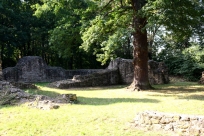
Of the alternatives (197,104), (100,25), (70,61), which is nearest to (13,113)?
(197,104)

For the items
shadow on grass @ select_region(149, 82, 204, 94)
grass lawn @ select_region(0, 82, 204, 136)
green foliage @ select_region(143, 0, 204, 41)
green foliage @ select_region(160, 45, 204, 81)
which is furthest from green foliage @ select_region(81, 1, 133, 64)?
green foliage @ select_region(160, 45, 204, 81)

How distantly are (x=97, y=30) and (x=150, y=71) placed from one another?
Result: 278 inches

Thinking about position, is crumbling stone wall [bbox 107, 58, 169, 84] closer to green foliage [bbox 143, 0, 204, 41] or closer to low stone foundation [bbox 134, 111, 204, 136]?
green foliage [bbox 143, 0, 204, 41]

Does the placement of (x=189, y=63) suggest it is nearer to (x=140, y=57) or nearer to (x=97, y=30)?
(x=140, y=57)

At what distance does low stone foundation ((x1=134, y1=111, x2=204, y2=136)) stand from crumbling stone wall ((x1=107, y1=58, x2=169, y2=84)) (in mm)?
12718

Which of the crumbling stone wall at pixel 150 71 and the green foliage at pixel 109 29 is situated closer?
the green foliage at pixel 109 29

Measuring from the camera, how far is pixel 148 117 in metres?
6.27

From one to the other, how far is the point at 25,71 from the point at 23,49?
8.49 meters

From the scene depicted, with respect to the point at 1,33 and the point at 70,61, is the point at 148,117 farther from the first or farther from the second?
the point at 70,61

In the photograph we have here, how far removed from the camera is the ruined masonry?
18019mm

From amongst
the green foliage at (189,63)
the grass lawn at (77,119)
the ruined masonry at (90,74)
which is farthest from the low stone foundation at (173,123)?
the green foliage at (189,63)

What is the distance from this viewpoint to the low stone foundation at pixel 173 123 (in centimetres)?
554


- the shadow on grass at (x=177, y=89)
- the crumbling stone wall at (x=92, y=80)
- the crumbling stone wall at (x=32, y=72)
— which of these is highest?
the crumbling stone wall at (x=32, y=72)

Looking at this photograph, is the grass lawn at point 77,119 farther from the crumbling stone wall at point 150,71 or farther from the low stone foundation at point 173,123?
the crumbling stone wall at point 150,71
